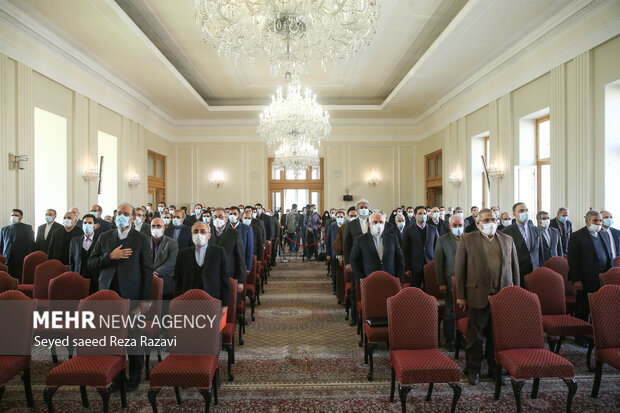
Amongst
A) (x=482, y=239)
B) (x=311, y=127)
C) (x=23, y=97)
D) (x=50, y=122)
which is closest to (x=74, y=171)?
(x=50, y=122)

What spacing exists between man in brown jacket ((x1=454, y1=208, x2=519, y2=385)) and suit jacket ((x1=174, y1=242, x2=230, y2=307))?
254 centimetres

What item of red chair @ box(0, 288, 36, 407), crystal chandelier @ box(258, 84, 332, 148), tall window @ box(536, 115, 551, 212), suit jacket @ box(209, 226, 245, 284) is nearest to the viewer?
red chair @ box(0, 288, 36, 407)

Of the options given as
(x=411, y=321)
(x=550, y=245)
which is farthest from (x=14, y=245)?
(x=550, y=245)

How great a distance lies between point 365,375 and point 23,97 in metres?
8.38

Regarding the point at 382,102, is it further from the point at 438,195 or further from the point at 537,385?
the point at 537,385

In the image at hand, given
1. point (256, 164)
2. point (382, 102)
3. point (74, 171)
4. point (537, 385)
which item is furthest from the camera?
point (256, 164)

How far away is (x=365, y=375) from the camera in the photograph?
4129 mm

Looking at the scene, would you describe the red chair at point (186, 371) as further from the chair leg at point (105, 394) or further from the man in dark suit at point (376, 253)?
the man in dark suit at point (376, 253)

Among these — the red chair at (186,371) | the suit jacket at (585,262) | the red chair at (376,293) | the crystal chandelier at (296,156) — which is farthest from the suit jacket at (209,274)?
the crystal chandelier at (296,156)

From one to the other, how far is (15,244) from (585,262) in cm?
906

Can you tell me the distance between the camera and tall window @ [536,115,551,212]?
938cm

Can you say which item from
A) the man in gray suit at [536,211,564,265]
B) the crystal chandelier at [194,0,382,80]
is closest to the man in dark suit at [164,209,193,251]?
the crystal chandelier at [194,0,382,80]

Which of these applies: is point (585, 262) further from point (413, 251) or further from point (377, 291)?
point (377, 291)

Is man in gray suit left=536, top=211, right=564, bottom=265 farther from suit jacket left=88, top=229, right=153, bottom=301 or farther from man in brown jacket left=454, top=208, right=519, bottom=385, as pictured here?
suit jacket left=88, top=229, right=153, bottom=301
